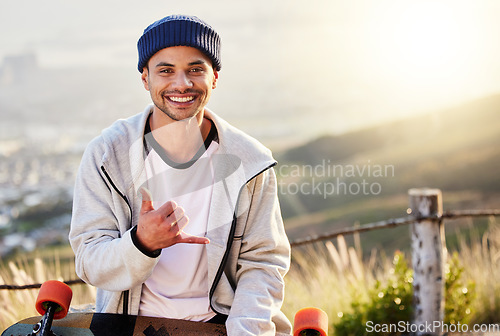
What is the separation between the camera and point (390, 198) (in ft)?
56.5

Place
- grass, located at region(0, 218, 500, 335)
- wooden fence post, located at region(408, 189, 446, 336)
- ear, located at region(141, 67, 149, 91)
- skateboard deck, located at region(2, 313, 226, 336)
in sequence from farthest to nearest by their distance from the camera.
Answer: grass, located at region(0, 218, 500, 335) < wooden fence post, located at region(408, 189, 446, 336) < ear, located at region(141, 67, 149, 91) < skateboard deck, located at region(2, 313, 226, 336)

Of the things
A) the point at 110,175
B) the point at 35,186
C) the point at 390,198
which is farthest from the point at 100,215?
the point at 35,186

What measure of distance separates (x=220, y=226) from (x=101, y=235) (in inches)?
17.1

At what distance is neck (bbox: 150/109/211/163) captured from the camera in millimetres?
1962

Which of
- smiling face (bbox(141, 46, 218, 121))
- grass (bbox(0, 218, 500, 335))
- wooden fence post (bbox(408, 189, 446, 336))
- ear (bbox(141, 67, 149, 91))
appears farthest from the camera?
grass (bbox(0, 218, 500, 335))

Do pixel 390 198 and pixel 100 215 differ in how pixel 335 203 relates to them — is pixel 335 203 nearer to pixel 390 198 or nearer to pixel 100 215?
pixel 390 198

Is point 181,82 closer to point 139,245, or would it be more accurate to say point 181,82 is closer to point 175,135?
point 175,135

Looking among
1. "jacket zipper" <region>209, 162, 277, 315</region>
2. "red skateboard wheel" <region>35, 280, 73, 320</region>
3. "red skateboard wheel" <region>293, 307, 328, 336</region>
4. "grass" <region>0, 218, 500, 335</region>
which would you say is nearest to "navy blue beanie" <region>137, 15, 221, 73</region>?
"jacket zipper" <region>209, 162, 277, 315</region>

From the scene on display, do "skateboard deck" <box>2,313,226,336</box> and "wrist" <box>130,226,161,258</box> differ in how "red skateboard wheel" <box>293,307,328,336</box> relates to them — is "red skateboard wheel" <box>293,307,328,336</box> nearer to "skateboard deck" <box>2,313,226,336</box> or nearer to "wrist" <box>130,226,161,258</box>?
"skateboard deck" <box>2,313,226,336</box>

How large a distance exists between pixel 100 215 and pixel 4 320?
159 cm

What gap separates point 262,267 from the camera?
188 cm

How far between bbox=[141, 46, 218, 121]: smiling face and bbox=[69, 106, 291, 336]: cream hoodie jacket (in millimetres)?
154

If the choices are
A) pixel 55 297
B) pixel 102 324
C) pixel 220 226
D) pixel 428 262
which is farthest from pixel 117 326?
pixel 428 262

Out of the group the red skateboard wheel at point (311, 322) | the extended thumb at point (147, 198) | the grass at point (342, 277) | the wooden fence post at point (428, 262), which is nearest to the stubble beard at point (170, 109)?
the extended thumb at point (147, 198)
